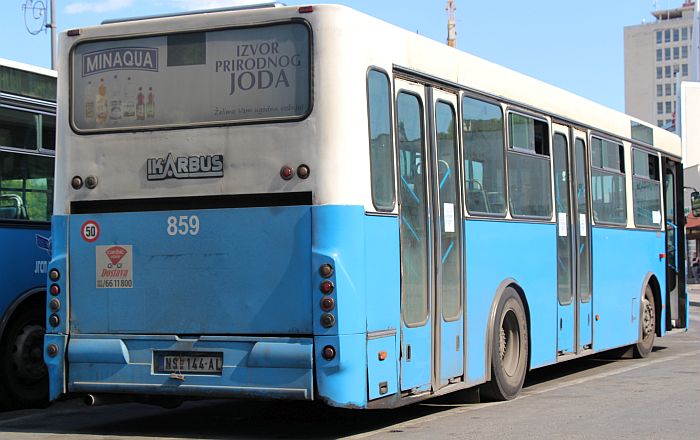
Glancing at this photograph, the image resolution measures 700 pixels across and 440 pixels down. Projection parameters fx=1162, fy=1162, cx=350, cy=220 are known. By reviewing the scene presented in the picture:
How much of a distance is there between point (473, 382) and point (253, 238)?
2910 mm

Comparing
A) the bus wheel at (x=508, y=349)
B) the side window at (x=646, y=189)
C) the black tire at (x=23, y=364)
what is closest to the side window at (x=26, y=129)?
the black tire at (x=23, y=364)

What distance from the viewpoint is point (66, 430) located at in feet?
33.0

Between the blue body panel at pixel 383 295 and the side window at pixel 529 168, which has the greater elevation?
the side window at pixel 529 168

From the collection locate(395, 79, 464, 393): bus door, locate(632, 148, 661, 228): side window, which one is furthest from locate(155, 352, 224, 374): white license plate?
locate(632, 148, 661, 228): side window

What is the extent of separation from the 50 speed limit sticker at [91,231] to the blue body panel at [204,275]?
1.1 inches

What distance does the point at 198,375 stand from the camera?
29.1 ft

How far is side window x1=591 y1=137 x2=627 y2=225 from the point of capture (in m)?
14.4

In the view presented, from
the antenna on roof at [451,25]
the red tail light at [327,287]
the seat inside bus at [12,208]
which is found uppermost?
the antenna on roof at [451,25]

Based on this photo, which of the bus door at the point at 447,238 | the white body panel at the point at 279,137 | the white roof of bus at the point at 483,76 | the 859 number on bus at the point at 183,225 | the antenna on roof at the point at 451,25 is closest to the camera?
the white body panel at the point at 279,137

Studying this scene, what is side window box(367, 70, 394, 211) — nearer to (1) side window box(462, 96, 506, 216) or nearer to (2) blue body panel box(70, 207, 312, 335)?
(2) blue body panel box(70, 207, 312, 335)

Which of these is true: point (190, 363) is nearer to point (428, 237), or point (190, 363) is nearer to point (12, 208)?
point (428, 237)

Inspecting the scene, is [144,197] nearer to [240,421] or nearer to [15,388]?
[240,421]

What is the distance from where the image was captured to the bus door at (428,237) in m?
9.34

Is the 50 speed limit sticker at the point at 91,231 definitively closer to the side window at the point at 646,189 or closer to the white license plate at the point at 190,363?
the white license plate at the point at 190,363
